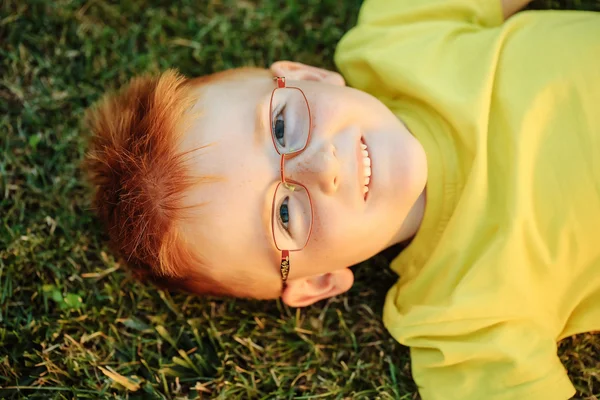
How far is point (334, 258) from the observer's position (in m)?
2.21

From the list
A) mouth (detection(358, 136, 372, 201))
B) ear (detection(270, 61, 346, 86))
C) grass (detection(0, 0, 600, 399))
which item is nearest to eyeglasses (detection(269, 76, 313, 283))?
mouth (detection(358, 136, 372, 201))

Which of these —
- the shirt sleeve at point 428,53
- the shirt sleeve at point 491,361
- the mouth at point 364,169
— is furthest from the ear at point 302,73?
the shirt sleeve at point 491,361

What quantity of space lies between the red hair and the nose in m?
0.29

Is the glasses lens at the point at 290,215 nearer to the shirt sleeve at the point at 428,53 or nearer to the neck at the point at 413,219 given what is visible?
the neck at the point at 413,219

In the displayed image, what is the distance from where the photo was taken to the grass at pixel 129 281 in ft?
8.02

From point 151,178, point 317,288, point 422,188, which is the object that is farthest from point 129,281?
point 422,188

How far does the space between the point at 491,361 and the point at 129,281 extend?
5.24ft

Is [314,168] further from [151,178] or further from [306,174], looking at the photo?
[151,178]

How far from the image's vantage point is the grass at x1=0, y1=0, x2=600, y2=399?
245cm

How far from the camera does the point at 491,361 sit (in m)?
2.21

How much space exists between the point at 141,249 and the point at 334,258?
73 centimetres

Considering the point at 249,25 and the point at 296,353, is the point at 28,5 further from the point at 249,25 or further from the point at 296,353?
the point at 296,353

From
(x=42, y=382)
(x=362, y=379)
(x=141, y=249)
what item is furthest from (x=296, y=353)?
(x=42, y=382)

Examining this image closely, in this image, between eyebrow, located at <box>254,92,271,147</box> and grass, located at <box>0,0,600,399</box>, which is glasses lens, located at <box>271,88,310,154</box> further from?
grass, located at <box>0,0,600,399</box>
